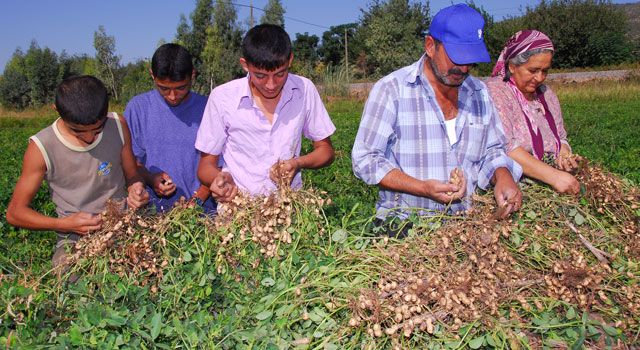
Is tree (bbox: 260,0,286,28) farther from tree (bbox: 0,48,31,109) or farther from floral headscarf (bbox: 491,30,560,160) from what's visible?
floral headscarf (bbox: 491,30,560,160)

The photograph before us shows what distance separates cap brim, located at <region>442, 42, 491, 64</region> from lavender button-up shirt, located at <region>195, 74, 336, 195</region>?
851 millimetres

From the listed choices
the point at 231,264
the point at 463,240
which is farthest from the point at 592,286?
the point at 231,264

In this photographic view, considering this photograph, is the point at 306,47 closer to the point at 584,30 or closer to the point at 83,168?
the point at 584,30

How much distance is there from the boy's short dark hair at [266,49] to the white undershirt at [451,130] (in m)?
0.76

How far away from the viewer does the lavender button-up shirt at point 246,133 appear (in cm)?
270

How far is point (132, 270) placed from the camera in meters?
1.96

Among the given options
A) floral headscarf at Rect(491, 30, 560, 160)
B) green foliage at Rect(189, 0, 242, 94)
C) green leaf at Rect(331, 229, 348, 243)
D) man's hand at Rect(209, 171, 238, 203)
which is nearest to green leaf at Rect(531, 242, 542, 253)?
green leaf at Rect(331, 229, 348, 243)

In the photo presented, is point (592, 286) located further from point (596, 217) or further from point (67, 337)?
point (67, 337)

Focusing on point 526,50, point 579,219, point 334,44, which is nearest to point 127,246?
point 579,219

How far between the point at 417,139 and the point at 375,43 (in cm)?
3364

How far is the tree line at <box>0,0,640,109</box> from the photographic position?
115 feet

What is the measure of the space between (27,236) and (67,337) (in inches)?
149

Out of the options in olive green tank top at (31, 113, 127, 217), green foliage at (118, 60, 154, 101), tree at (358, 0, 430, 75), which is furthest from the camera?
tree at (358, 0, 430, 75)

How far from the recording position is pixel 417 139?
247 cm
